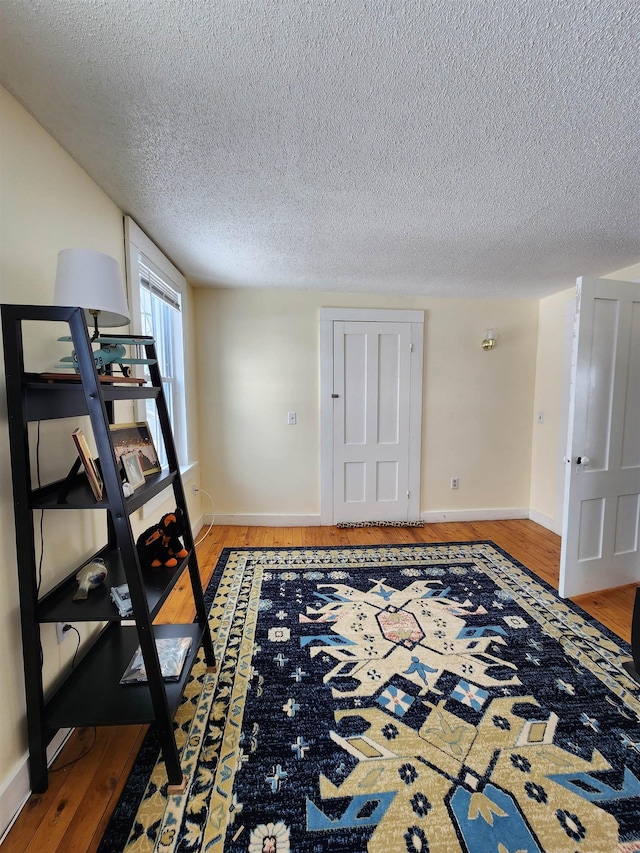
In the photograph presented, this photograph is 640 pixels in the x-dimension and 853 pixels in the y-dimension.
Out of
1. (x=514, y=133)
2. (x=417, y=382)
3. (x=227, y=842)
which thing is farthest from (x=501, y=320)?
(x=227, y=842)

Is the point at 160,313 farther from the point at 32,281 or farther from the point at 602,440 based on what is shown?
the point at 602,440

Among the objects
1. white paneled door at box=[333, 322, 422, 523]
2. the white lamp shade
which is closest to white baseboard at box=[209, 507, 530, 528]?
white paneled door at box=[333, 322, 422, 523]

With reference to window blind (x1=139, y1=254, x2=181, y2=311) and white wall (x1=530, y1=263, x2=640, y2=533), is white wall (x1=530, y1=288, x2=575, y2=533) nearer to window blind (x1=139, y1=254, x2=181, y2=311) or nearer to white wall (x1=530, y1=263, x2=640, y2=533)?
white wall (x1=530, y1=263, x2=640, y2=533)

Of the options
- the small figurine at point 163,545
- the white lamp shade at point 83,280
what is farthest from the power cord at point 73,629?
the white lamp shade at point 83,280

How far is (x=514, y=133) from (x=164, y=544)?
6.88 ft

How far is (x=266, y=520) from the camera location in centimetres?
346

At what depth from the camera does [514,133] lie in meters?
1.25

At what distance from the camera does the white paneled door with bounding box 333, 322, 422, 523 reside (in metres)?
3.37

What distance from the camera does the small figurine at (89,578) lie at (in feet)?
3.99

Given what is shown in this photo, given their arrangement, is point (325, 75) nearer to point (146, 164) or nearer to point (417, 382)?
point (146, 164)

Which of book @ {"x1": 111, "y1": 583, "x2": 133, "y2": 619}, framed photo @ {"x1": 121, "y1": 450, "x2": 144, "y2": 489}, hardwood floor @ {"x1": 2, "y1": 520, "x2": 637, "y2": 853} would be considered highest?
framed photo @ {"x1": 121, "y1": 450, "x2": 144, "y2": 489}

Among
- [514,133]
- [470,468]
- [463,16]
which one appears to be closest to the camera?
[463,16]

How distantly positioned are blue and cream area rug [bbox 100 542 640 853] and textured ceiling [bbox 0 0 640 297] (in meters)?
2.23

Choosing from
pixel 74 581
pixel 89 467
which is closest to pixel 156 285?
pixel 89 467
